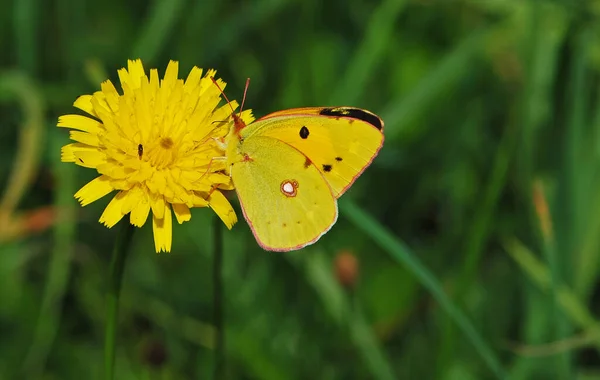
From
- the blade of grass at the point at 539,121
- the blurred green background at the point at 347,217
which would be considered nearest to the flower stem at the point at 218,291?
the blurred green background at the point at 347,217

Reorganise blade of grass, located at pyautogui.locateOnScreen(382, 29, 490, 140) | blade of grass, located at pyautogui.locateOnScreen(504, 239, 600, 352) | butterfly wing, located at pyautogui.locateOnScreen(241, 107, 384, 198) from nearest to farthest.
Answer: butterfly wing, located at pyautogui.locateOnScreen(241, 107, 384, 198) < blade of grass, located at pyautogui.locateOnScreen(504, 239, 600, 352) < blade of grass, located at pyautogui.locateOnScreen(382, 29, 490, 140)

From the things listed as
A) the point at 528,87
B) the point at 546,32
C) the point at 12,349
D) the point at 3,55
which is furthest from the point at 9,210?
the point at 546,32

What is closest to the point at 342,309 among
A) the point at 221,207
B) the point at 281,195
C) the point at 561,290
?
the point at 561,290

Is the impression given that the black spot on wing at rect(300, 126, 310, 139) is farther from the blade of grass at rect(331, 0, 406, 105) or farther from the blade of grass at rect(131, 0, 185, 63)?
the blade of grass at rect(131, 0, 185, 63)

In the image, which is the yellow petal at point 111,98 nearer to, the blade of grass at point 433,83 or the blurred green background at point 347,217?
the blurred green background at point 347,217

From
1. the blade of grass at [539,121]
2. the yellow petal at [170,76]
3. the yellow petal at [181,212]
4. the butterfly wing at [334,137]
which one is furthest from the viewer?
the blade of grass at [539,121]

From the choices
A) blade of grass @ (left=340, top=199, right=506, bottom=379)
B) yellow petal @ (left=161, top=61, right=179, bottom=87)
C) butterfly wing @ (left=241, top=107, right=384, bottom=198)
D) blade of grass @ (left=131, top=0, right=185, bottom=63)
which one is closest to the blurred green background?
blade of grass @ (left=131, top=0, right=185, bottom=63)
